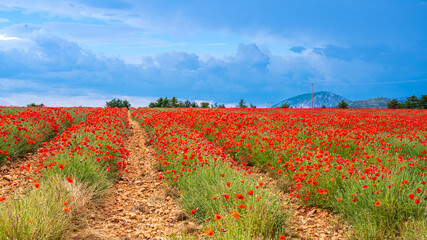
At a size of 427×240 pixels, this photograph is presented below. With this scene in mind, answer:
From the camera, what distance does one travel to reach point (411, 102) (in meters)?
59.1

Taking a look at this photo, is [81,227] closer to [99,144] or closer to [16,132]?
[99,144]

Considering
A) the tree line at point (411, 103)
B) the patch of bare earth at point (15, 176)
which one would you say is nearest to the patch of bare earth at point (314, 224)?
the patch of bare earth at point (15, 176)

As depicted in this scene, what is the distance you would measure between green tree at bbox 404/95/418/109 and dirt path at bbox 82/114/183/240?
6525cm

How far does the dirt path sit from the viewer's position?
5098 millimetres

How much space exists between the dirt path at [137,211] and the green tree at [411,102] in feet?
214

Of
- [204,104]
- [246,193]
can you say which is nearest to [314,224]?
[246,193]

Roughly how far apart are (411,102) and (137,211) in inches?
2679

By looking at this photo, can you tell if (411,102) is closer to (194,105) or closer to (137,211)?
(194,105)

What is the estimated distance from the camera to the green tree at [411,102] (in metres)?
58.5

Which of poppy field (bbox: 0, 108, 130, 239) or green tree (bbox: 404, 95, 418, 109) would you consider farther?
green tree (bbox: 404, 95, 418, 109)

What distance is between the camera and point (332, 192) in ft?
19.0

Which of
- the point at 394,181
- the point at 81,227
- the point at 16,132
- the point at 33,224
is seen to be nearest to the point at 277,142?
the point at 394,181

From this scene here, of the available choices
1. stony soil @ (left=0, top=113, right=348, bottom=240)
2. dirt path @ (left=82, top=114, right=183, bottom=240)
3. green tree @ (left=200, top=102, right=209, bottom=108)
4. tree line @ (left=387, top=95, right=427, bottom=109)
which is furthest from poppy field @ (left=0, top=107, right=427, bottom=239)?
tree line @ (left=387, top=95, right=427, bottom=109)

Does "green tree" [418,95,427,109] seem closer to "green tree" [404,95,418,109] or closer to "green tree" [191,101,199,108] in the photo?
"green tree" [404,95,418,109]
